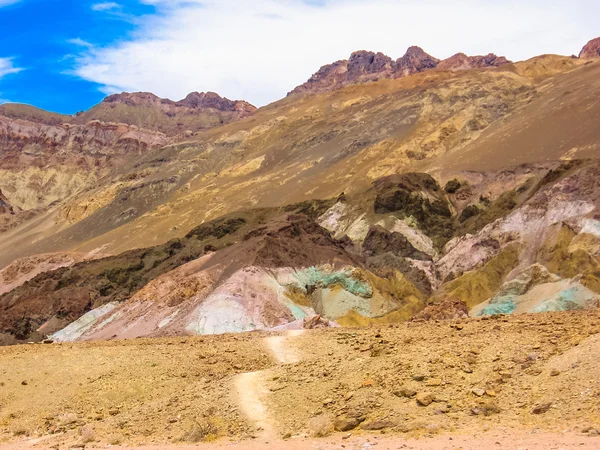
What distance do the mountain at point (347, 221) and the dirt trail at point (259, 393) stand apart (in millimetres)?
10957

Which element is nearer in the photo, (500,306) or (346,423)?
(346,423)

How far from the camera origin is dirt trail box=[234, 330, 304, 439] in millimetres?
11492

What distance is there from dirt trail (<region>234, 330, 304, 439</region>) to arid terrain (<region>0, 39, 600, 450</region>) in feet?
0.24

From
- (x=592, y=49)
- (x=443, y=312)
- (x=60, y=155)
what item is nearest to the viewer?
(x=443, y=312)

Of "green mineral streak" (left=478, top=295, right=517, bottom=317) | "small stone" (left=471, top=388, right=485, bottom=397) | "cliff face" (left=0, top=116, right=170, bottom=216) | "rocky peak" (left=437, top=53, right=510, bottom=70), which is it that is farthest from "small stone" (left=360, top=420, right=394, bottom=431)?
"rocky peak" (left=437, top=53, right=510, bottom=70)

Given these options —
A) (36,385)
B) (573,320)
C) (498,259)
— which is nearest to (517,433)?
(573,320)

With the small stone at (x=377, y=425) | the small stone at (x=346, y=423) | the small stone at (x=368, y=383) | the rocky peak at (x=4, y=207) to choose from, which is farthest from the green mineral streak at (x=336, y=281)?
the rocky peak at (x=4, y=207)

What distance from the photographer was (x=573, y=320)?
14148mm

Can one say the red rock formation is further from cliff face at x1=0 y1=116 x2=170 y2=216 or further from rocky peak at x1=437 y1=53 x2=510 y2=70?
rocky peak at x1=437 y1=53 x2=510 y2=70

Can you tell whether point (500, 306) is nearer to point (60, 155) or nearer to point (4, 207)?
point (4, 207)

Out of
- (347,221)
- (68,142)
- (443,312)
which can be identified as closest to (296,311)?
(443,312)

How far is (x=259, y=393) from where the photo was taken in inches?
512

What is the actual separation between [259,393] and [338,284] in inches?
1159

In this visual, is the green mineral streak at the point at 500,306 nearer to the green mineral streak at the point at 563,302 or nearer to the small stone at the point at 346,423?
the green mineral streak at the point at 563,302
